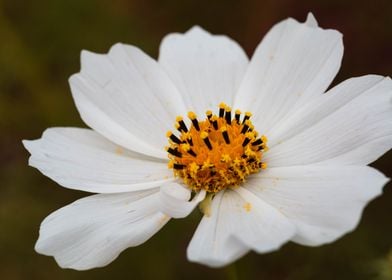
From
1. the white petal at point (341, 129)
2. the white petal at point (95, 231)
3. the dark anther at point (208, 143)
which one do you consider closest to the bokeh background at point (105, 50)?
the white petal at point (341, 129)

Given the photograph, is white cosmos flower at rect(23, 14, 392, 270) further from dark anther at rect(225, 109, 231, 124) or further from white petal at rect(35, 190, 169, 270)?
dark anther at rect(225, 109, 231, 124)

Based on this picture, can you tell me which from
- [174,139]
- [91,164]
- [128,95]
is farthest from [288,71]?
[91,164]

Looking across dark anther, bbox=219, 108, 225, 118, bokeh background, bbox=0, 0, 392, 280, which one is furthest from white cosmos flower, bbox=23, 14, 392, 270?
bokeh background, bbox=0, 0, 392, 280

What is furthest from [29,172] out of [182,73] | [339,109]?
[339,109]

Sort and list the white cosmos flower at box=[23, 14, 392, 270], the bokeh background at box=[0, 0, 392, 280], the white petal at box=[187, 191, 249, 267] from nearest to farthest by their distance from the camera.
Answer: the white petal at box=[187, 191, 249, 267] < the white cosmos flower at box=[23, 14, 392, 270] < the bokeh background at box=[0, 0, 392, 280]

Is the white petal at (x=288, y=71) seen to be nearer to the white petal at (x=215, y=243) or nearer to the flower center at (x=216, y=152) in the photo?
the flower center at (x=216, y=152)

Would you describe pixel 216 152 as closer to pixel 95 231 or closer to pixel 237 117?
pixel 237 117
